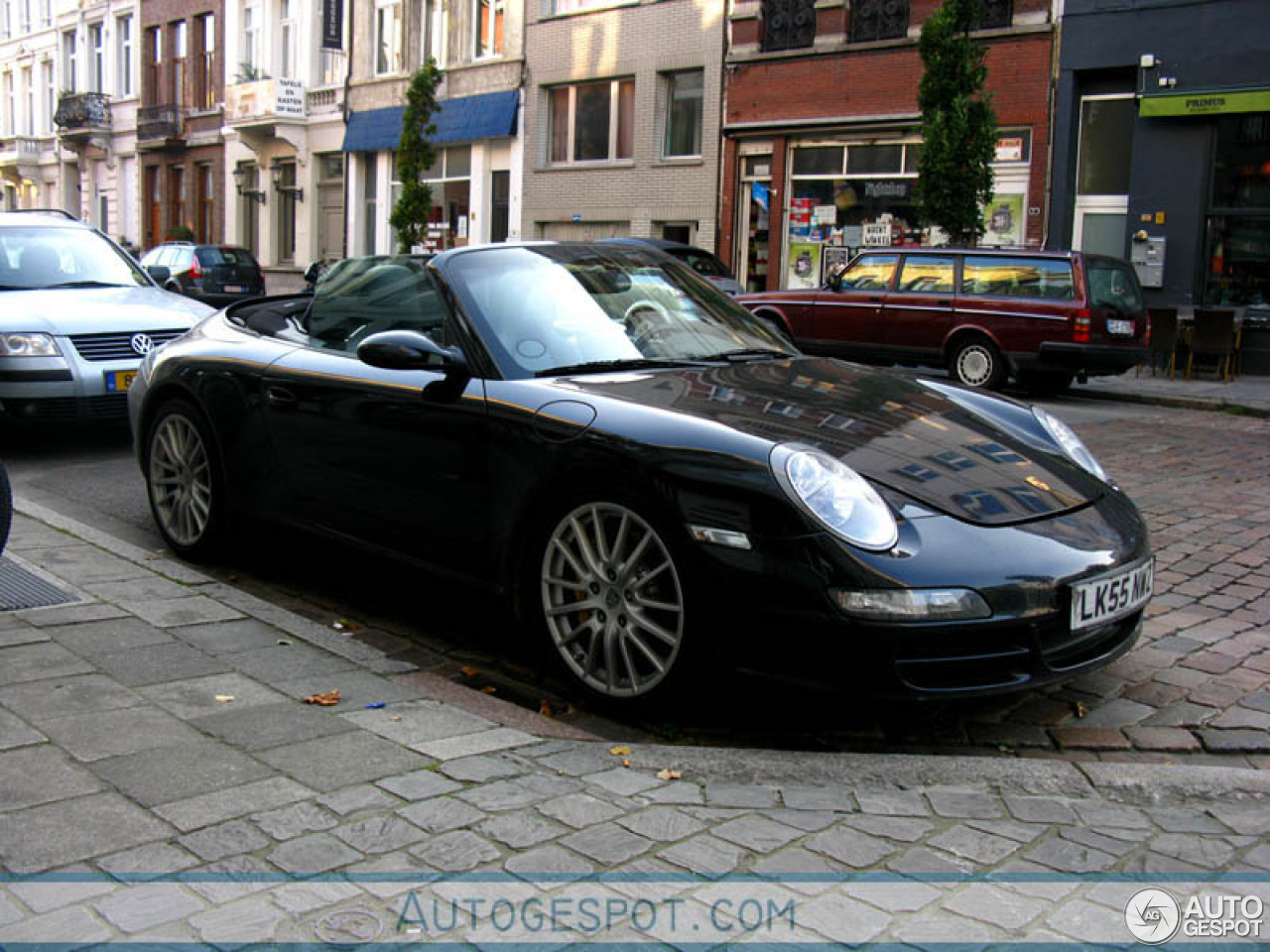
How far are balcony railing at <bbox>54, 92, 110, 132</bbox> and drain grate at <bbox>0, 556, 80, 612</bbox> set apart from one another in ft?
150

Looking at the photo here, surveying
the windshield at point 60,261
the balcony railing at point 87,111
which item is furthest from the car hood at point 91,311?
the balcony railing at point 87,111

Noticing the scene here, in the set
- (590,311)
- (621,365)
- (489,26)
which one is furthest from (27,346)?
(489,26)

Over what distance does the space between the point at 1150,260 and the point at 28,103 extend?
49.4m

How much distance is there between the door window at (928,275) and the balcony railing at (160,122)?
3291cm

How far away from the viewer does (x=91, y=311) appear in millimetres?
8805

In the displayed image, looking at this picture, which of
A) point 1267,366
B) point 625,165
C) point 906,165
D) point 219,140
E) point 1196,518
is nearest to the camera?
point 1196,518

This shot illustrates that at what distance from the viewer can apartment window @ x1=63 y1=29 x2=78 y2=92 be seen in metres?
49.8

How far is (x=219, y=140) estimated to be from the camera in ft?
132

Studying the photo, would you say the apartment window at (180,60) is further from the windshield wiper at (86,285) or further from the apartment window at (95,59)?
the windshield wiper at (86,285)

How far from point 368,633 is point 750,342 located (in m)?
1.83

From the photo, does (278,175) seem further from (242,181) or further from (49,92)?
(49,92)

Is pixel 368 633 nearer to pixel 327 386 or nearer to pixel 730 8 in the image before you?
pixel 327 386

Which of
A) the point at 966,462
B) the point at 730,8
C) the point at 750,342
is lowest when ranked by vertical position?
the point at 966,462

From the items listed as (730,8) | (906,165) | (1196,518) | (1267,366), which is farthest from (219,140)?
(1196,518)
